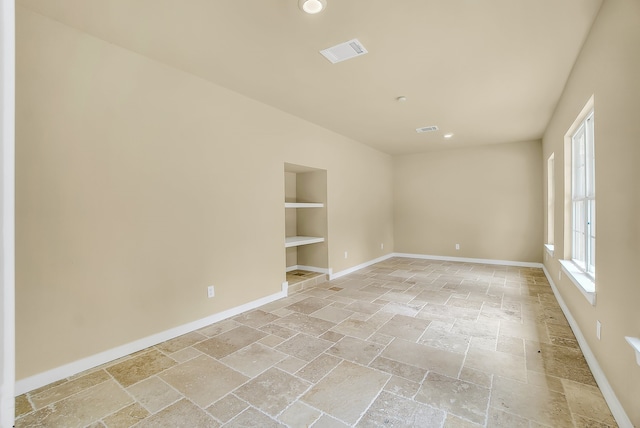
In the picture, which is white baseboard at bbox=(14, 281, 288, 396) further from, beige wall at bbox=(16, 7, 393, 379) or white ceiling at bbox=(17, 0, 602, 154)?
white ceiling at bbox=(17, 0, 602, 154)

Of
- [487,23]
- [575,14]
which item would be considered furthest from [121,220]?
[575,14]

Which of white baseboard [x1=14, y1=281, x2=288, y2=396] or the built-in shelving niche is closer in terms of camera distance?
white baseboard [x1=14, y1=281, x2=288, y2=396]

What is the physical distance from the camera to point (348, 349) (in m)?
2.65

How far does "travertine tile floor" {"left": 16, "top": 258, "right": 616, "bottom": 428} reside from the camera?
183 cm

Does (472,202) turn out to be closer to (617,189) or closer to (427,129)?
(427,129)

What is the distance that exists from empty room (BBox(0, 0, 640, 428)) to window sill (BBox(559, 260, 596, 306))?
0.03 m

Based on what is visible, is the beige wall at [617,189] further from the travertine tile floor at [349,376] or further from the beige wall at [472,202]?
the beige wall at [472,202]

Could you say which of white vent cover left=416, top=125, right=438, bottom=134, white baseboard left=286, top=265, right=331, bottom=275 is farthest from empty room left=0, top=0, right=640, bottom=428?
white baseboard left=286, top=265, right=331, bottom=275

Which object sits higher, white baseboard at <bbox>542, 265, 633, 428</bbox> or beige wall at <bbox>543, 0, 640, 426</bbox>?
beige wall at <bbox>543, 0, 640, 426</bbox>

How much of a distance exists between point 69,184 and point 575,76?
4483mm

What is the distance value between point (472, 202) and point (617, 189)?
5.08 meters

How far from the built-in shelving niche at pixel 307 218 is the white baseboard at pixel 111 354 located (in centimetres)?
185

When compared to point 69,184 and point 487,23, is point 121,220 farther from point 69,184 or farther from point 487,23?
point 487,23

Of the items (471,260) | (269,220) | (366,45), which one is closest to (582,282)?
(366,45)
